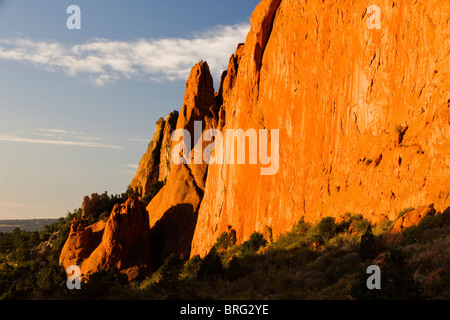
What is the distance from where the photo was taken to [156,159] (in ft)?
298

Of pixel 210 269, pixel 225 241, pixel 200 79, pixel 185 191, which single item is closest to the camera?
pixel 210 269

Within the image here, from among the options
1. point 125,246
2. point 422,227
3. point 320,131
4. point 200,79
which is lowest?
point 125,246

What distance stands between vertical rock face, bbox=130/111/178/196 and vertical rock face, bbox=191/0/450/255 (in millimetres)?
31223

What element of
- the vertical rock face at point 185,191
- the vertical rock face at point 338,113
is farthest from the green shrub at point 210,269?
the vertical rock face at point 185,191

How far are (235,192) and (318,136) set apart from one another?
573 inches

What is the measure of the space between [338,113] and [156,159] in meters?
56.2

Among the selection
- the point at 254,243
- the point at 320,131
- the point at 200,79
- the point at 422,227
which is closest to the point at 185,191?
the point at 200,79

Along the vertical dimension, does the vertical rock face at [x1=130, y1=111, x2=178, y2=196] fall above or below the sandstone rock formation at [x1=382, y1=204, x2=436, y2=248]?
above

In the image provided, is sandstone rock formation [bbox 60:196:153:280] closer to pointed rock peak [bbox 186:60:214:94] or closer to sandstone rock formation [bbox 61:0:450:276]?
sandstone rock formation [bbox 61:0:450:276]

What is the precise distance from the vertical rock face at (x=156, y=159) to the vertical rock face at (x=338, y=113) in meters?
31.2

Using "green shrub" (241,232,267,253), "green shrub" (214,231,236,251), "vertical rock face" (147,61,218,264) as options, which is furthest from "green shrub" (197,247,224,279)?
"vertical rock face" (147,61,218,264)

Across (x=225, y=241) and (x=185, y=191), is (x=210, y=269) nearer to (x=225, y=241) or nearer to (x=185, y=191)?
(x=225, y=241)

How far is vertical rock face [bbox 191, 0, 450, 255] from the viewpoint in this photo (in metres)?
Answer: 30.8

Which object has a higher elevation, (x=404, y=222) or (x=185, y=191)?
(x=185, y=191)
